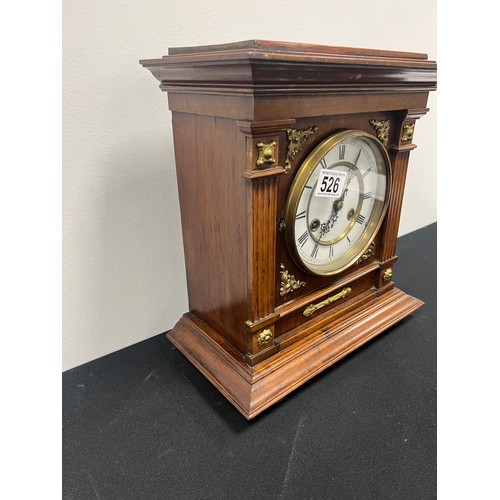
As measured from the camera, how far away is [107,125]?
0.84 m

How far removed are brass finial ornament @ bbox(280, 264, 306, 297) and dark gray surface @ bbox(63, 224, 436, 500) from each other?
0.21 m

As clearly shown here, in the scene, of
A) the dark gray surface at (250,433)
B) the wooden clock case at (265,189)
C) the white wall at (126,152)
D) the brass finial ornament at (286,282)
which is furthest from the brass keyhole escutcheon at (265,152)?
the dark gray surface at (250,433)

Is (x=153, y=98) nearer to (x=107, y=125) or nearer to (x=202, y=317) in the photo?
(x=107, y=125)

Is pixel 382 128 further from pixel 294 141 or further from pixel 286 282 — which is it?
pixel 286 282

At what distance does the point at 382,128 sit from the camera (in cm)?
87

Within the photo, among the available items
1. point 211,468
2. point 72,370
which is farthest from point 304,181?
point 72,370

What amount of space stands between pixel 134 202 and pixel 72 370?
0.41m

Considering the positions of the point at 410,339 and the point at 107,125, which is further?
the point at 410,339

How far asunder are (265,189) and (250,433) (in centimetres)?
45

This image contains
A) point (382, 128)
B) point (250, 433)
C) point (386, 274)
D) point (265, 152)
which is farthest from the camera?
point (386, 274)

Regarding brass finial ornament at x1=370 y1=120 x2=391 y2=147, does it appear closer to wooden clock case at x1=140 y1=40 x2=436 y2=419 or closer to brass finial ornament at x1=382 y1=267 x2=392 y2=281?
wooden clock case at x1=140 y1=40 x2=436 y2=419

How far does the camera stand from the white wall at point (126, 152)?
2.60 ft

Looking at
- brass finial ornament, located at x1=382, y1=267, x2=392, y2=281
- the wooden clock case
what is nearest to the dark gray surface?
the wooden clock case

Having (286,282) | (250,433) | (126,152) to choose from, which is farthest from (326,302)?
(126,152)
